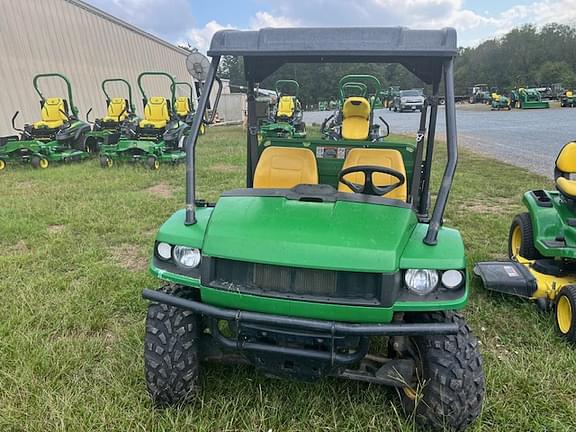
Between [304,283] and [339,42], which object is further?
[339,42]

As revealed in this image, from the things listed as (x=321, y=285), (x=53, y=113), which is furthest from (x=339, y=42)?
(x=53, y=113)

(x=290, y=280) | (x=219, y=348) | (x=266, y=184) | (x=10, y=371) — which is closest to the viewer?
(x=290, y=280)

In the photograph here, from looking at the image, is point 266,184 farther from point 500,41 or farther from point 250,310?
point 500,41

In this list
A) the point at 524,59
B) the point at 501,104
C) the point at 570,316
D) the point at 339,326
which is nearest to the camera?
the point at 339,326

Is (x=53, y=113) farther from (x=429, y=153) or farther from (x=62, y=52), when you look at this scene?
(x=429, y=153)

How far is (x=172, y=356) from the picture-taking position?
2037 millimetres

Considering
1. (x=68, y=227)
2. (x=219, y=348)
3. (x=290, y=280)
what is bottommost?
(x=68, y=227)

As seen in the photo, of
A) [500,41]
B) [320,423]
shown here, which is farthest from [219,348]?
[500,41]

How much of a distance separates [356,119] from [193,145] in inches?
262

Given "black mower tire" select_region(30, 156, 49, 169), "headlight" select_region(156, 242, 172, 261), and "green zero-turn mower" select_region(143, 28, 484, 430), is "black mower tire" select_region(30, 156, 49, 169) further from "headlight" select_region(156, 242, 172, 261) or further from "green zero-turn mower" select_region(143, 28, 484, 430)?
"headlight" select_region(156, 242, 172, 261)

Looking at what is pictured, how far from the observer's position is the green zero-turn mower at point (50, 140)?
349 inches

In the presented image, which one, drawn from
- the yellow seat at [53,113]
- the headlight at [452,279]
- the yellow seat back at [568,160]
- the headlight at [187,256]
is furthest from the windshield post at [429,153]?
the yellow seat at [53,113]

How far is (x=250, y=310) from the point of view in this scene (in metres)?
1.86

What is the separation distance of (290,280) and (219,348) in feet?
2.10
